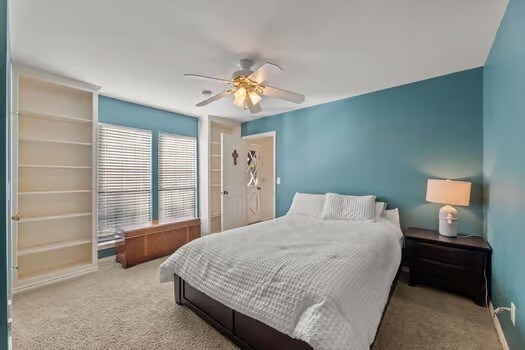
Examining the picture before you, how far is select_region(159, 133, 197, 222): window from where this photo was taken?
169 inches

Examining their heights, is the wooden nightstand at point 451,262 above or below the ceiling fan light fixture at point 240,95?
below

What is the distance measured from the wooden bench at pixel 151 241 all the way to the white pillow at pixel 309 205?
1735 millimetres

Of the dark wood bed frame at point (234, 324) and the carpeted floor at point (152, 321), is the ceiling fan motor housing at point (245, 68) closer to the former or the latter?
the dark wood bed frame at point (234, 324)

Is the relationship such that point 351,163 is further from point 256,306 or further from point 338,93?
point 256,306

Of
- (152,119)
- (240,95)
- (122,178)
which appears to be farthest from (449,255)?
(152,119)

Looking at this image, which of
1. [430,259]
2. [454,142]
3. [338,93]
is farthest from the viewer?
[338,93]

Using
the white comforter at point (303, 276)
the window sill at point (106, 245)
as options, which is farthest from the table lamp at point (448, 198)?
the window sill at point (106, 245)

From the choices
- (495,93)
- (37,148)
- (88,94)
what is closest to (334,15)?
(495,93)

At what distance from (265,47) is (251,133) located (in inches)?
114

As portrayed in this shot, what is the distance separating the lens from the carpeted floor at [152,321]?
1.81 m

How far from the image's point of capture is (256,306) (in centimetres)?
161

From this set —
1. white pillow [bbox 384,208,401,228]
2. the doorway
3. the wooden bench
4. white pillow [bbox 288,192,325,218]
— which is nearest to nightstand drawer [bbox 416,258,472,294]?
white pillow [bbox 384,208,401,228]

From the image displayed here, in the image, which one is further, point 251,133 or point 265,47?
point 251,133

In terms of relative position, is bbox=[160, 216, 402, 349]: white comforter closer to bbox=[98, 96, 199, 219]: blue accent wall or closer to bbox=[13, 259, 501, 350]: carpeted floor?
bbox=[13, 259, 501, 350]: carpeted floor
